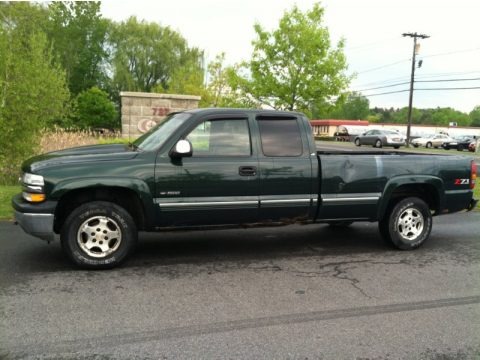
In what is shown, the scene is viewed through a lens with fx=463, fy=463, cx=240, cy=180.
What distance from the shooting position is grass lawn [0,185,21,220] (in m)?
7.43

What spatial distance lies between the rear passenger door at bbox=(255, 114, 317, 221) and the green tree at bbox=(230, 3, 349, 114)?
17.0 metres

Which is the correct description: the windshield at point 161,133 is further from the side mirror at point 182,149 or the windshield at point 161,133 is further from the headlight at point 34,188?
the headlight at point 34,188

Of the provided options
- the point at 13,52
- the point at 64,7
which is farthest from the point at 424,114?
the point at 13,52

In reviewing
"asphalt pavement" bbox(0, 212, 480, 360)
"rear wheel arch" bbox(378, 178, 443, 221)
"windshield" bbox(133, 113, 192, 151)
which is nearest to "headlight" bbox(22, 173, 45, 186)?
"asphalt pavement" bbox(0, 212, 480, 360)

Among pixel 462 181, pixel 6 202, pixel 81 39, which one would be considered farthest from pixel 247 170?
pixel 81 39

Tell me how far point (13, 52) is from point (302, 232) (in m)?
7.42

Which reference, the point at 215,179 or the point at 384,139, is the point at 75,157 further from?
the point at 384,139

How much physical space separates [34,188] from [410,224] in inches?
188

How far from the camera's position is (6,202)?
8.20m

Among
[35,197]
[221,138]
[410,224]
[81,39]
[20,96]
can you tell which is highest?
[81,39]

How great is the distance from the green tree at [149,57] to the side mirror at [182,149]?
42725 mm

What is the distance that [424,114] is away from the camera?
138 meters

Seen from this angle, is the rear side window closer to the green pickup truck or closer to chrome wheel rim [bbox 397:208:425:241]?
the green pickup truck

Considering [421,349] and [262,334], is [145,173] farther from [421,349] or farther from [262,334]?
[421,349]
